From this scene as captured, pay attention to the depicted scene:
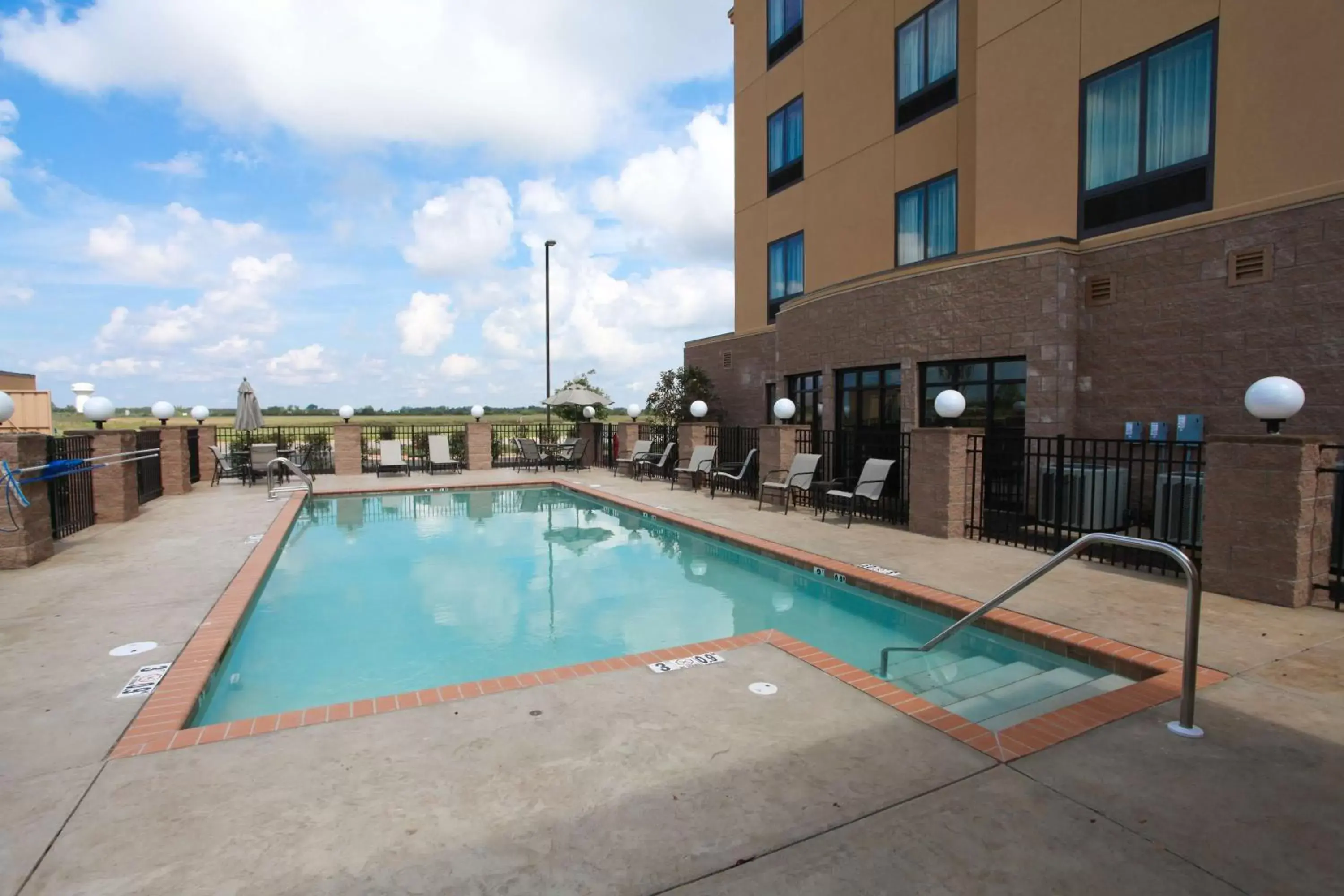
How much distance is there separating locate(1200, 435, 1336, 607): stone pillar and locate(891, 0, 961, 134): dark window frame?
8946 millimetres

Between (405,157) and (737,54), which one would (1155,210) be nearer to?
(737,54)

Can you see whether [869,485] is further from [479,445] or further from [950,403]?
[479,445]

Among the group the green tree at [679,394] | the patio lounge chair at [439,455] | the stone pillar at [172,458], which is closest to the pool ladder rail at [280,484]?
the stone pillar at [172,458]

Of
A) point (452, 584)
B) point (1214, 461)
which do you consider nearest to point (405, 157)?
point (452, 584)

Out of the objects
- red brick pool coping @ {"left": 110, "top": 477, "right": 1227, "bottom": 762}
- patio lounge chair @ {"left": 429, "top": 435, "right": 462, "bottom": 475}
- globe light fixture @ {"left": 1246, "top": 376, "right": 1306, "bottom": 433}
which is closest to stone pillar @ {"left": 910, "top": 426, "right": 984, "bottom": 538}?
red brick pool coping @ {"left": 110, "top": 477, "right": 1227, "bottom": 762}

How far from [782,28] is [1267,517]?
16.1 meters

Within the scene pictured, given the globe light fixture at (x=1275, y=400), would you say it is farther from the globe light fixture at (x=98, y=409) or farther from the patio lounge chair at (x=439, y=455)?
the patio lounge chair at (x=439, y=455)

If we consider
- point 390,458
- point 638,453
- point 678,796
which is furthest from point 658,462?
point 678,796

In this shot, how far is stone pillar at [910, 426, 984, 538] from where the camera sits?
841cm

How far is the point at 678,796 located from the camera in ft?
9.23

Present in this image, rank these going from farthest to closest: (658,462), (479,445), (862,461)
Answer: (479,445) → (658,462) → (862,461)

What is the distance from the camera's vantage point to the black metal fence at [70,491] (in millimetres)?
8602

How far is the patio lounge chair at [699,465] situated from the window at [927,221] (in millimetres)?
5072

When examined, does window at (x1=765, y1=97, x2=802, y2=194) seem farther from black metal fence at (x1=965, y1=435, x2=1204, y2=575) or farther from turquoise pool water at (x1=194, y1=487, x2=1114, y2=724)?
turquoise pool water at (x1=194, y1=487, x2=1114, y2=724)
